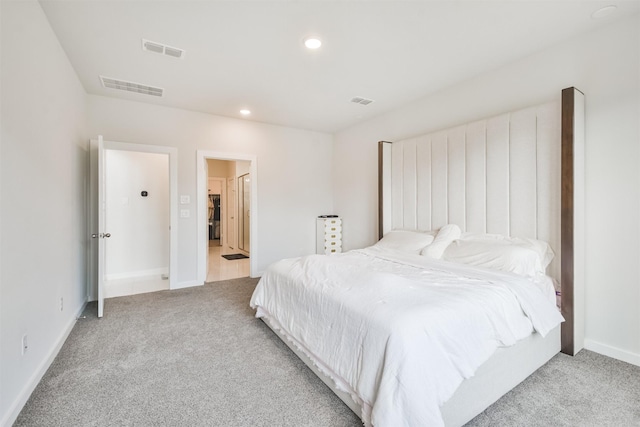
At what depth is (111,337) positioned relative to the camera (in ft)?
8.98

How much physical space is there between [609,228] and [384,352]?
232cm

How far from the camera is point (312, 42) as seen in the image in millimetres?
2629

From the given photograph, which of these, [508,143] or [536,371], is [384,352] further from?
[508,143]

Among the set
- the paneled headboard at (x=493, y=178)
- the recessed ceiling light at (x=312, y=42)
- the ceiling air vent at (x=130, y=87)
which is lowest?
the paneled headboard at (x=493, y=178)

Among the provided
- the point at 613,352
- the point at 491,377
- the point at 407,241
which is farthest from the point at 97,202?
the point at 613,352

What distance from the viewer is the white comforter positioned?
139 centimetres

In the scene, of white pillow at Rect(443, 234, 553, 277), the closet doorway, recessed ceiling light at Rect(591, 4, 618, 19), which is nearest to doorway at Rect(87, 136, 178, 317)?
the closet doorway

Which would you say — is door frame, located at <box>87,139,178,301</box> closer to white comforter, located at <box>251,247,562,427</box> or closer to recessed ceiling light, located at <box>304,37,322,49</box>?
white comforter, located at <box>251,247,562,427</box>

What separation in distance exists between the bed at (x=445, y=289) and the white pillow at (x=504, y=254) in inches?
0.5

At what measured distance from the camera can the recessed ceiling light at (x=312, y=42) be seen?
259cm

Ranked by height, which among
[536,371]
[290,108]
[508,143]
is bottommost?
[536,371]

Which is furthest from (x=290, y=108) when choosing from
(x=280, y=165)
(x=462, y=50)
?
(x=462, y=50)

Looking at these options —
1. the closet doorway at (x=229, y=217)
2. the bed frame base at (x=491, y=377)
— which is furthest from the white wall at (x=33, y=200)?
the closet doorway at (x=229, y=217)

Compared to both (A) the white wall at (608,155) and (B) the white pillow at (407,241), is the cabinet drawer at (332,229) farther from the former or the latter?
(A) the white wall at (608,155)
